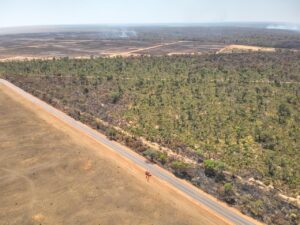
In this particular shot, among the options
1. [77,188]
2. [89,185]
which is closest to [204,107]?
[89,185]

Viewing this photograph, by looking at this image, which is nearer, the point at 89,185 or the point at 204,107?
the point at 89,185

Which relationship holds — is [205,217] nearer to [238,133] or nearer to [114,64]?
[238,133]

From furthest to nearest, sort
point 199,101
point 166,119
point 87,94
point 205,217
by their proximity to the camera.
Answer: point 87,94 → point 199,101 → point 166,119 → point 205,217

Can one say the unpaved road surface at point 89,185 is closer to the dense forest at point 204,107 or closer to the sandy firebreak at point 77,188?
the sandy firebreak at point 77,188

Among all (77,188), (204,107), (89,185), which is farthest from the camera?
(204,107)

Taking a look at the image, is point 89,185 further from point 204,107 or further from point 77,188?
point 204,107

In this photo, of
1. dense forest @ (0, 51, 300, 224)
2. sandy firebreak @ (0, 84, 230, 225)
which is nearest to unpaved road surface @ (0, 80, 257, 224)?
sandy firebreak @ (0, 84, 230, 225)

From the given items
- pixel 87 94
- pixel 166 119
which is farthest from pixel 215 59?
pixel 166 119
